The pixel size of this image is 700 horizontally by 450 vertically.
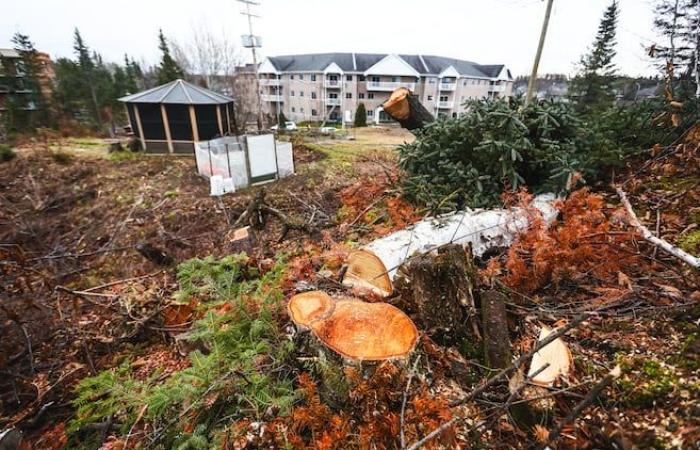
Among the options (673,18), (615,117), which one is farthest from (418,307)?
(673,18)

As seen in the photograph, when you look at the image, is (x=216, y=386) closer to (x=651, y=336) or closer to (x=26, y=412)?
(x=26, y=412)

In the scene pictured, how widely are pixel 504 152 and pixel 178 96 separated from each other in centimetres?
1373

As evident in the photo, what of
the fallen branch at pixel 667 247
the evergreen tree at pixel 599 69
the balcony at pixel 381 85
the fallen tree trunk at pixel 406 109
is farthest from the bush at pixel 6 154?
the evergreen tree at pixel 599 69

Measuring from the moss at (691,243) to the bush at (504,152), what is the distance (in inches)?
48.4

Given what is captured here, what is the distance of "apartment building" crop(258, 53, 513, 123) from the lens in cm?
2848

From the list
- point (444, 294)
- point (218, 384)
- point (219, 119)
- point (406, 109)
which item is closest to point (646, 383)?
point (444, 294)

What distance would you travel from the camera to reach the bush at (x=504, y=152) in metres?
3.79

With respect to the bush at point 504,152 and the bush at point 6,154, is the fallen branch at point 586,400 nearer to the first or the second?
the bush at point 504,152

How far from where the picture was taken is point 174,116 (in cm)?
1286

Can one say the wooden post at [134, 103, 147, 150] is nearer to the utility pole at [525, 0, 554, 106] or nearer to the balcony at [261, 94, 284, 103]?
the utility pole at [525, 0, 554, 106]

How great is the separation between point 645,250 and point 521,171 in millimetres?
1823

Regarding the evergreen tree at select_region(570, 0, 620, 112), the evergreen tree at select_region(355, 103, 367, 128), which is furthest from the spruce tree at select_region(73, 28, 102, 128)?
the evergreen tree at select_region(570, 0, 620, 112)

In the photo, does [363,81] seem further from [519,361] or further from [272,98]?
[519,361]

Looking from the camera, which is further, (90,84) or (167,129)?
(90,84)
